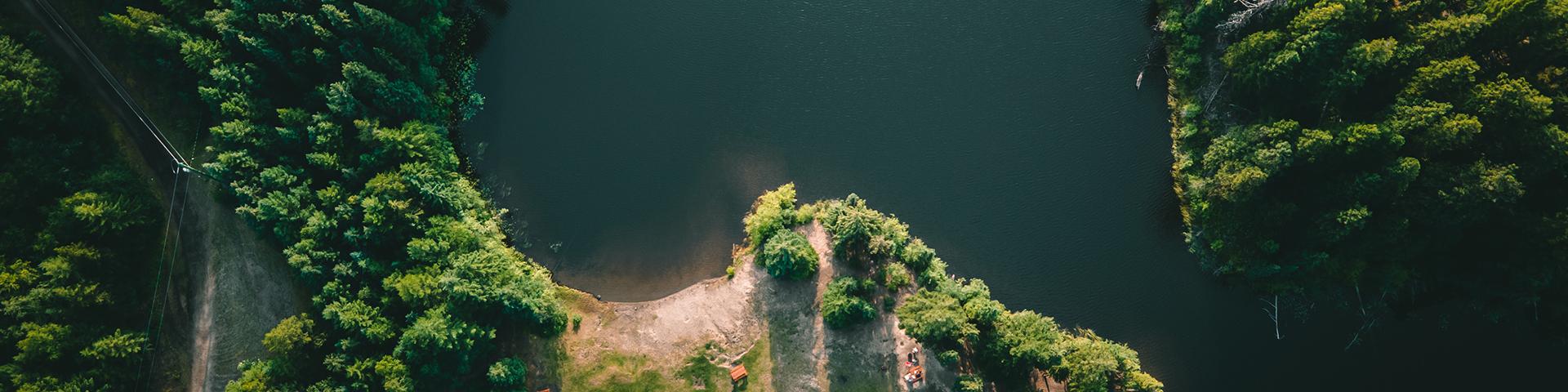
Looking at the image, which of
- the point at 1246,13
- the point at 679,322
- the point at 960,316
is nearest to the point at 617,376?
the point at 679,322

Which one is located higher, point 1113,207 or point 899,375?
point 1113,207

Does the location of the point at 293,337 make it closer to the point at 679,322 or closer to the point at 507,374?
the point at 507,374

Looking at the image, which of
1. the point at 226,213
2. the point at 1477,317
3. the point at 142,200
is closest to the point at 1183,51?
the point at 1477,317

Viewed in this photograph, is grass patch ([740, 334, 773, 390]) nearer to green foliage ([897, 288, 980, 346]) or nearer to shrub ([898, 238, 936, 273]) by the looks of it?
green foliage ([897, 288, 980, 346])

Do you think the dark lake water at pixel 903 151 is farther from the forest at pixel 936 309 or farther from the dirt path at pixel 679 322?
the forest at pixel 936 309

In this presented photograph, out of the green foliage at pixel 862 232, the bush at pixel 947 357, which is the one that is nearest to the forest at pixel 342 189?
the green foliage at pixel 862 232

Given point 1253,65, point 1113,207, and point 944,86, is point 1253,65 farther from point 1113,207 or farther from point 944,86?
point 944,86
